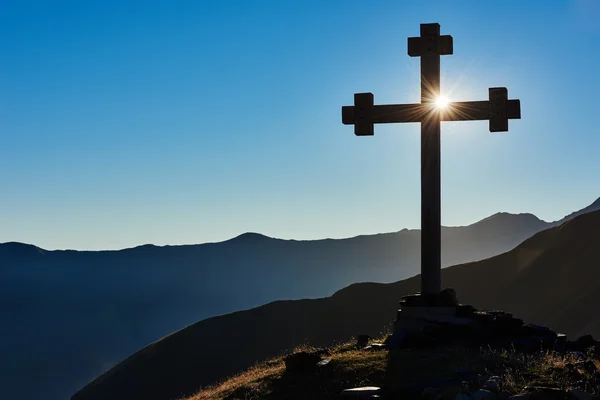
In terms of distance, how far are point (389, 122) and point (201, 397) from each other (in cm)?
611

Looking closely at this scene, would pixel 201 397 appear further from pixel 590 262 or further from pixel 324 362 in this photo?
pixel 590 262

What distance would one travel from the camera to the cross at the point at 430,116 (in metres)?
12.8

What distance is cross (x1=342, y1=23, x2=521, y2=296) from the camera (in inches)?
504

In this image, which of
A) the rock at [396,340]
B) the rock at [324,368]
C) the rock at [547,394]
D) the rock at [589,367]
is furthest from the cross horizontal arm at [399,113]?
the rock at [547,394]

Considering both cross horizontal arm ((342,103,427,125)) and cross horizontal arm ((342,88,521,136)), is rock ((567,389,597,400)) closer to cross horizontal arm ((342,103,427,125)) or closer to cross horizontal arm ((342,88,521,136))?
cross horizontal arm ((342,88,521,136))

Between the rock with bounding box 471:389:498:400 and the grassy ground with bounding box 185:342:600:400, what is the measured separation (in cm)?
26

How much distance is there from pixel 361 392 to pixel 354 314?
62.4 m

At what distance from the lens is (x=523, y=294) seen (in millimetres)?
68125

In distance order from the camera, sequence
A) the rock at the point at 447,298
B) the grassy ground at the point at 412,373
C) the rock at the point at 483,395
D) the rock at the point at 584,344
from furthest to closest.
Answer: the rock at the point at 447,298 < the rock at the point at 584,344 < the grassy ground at the point at 412,373 < the rock at the point at 483,395

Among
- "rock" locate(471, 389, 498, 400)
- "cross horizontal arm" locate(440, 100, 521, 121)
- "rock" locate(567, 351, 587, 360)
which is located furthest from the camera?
"cross horizontal arm" locate(440, 100, 521, 121)

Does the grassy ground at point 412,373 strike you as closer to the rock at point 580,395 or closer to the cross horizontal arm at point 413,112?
the rock at point 580,395

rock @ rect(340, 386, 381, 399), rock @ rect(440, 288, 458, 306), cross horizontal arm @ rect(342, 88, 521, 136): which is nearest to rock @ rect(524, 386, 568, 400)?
rock @ rect(340, 386, 381, 399)

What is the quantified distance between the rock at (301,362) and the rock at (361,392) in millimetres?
1607

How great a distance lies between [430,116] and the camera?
13305mm
